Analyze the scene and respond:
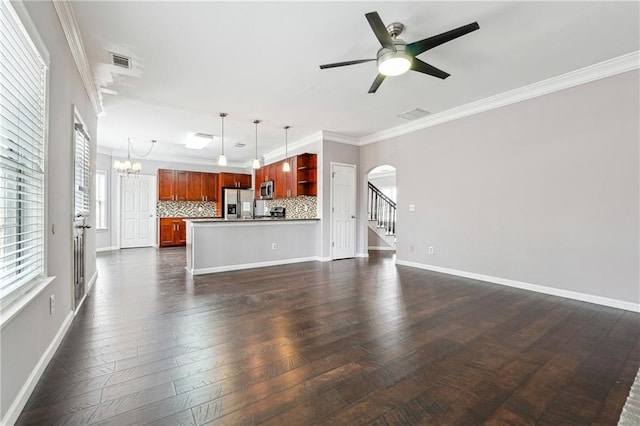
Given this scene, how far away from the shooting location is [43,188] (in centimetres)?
199

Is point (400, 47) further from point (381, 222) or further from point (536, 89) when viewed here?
point (381, 222)

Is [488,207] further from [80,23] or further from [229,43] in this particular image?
[80,23]

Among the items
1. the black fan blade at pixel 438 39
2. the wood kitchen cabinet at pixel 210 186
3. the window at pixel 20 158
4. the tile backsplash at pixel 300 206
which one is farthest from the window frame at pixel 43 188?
the wood kitchen cabinet at pixel 210 186

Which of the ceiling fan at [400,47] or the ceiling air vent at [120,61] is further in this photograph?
the ceiling air vent at [120,61]

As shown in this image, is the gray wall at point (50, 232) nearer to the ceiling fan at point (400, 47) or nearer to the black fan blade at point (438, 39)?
the ceiling fan at point (400, 47)

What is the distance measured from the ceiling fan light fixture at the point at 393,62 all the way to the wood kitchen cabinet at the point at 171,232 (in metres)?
7.71

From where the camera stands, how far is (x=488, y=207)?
4.39 meters

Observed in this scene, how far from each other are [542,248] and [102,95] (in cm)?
638

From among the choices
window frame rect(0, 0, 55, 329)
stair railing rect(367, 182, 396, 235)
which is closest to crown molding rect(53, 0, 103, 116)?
window frame rect(0, 0, 55, 329)

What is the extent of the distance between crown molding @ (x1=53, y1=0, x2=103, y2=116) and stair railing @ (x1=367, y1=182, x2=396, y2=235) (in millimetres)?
6468

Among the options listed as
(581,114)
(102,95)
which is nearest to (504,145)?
(581,114)

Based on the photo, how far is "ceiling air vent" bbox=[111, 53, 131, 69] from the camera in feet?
10.2

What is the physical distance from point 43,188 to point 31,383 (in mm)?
1203

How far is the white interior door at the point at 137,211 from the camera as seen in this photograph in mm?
8062
